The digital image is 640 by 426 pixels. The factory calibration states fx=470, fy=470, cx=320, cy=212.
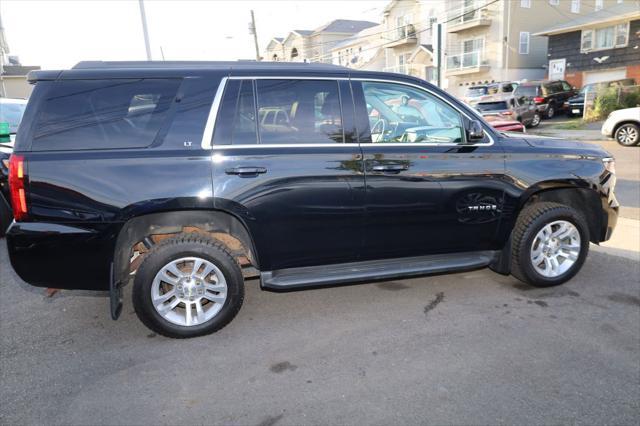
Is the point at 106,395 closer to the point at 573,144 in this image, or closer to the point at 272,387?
the point at 272,387

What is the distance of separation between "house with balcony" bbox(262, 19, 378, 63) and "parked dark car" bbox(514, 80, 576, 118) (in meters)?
35.1

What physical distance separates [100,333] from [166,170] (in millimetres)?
1487

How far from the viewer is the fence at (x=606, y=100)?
20922 millimetres

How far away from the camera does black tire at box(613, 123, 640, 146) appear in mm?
13789

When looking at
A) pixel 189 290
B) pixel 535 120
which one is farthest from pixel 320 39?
pixel 189 290

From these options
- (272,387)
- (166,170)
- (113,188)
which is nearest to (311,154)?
(166,170)

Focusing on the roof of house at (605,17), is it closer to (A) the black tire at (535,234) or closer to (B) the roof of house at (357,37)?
(B) the roof of house at (357,37)

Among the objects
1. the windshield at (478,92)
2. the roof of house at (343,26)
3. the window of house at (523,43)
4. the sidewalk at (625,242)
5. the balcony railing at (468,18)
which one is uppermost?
the roof of house at (343,26)

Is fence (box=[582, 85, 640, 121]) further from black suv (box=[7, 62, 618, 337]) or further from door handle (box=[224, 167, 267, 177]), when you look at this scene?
door handle (box=[224, 167, 267, 177])

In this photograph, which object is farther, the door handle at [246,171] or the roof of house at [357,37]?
the roof of house at [357,37]

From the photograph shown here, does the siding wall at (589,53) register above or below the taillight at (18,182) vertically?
above

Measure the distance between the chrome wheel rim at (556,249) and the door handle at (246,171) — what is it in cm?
257

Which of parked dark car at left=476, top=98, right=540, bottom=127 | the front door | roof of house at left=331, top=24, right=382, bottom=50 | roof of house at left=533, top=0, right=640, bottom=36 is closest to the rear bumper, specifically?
the front door

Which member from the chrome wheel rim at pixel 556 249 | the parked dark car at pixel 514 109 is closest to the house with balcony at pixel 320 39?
the parked dark car at pixel 514 109
